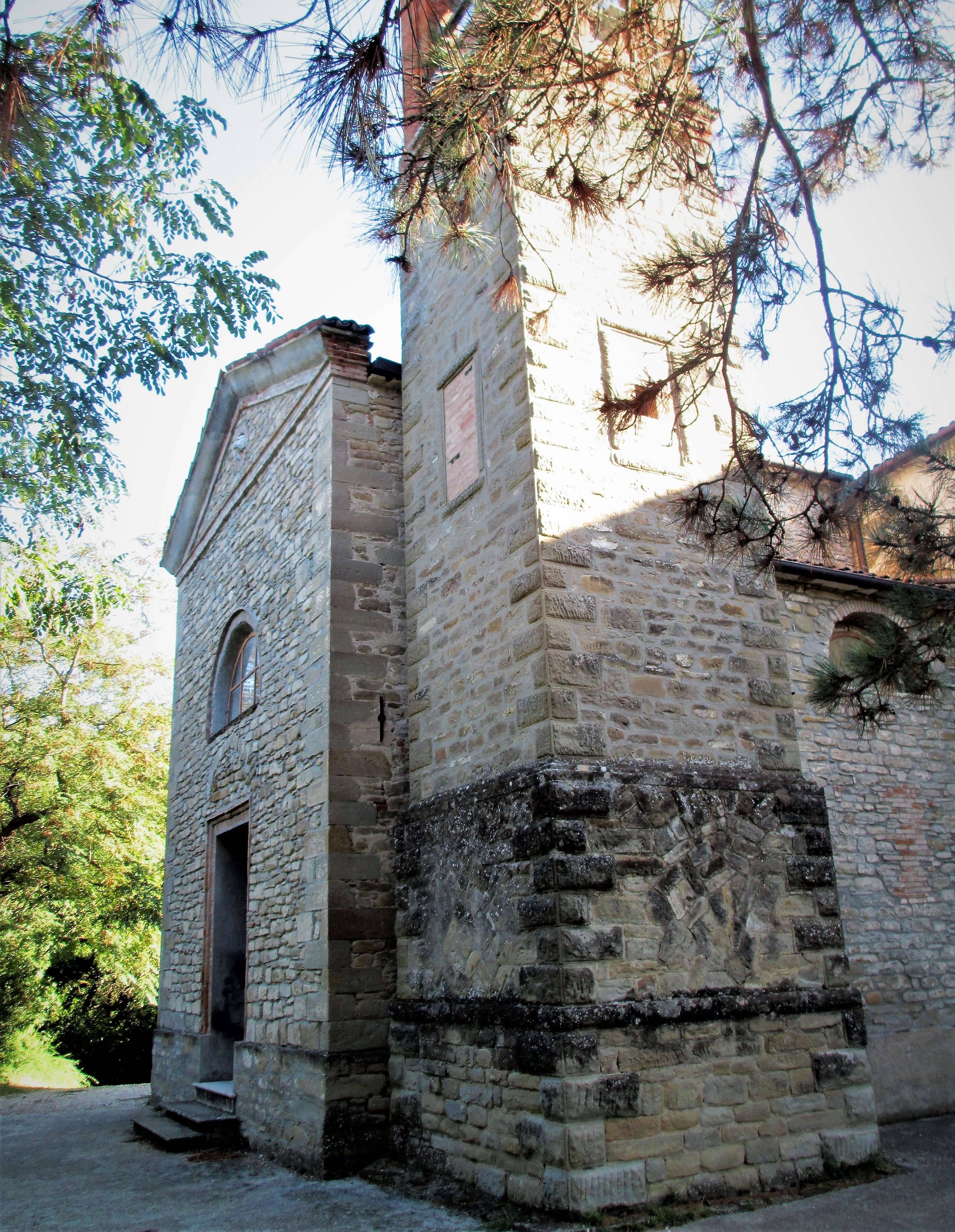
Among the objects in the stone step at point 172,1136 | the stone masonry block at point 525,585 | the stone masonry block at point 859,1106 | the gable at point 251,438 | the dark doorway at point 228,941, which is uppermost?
the gable at point 251,438

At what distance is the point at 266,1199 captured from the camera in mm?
5375

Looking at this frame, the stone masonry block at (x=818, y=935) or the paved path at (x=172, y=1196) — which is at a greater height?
the stone masonry block at (x=818, y=935)

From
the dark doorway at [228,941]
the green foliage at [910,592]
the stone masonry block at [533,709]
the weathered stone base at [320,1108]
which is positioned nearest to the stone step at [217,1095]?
the dark doorway at [228,941]

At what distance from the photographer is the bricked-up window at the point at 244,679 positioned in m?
8.55

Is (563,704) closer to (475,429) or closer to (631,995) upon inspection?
(631,995)

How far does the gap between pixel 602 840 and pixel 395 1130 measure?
2.52 metres

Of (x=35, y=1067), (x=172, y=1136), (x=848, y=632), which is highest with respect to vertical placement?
(x=848, y=632)

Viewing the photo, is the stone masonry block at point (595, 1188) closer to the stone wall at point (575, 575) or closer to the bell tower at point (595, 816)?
the bell tower at point (595, 816)

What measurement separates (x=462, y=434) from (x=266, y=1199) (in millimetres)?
4889

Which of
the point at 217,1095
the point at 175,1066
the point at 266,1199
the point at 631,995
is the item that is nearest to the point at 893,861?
the point at 631,995

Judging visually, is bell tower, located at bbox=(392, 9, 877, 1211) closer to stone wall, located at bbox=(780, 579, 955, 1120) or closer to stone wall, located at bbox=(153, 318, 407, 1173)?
stone wall, located at bbox=(153, 318, 407, 1173)

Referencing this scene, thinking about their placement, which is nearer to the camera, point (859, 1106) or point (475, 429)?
point (859, 1106)

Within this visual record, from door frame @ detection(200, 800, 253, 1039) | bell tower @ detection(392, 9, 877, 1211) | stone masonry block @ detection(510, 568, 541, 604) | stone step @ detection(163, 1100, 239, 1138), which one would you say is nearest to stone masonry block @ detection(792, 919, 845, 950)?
bell tower @ detection(392, 9, 877, 1211)

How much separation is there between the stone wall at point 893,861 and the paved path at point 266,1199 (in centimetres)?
44
